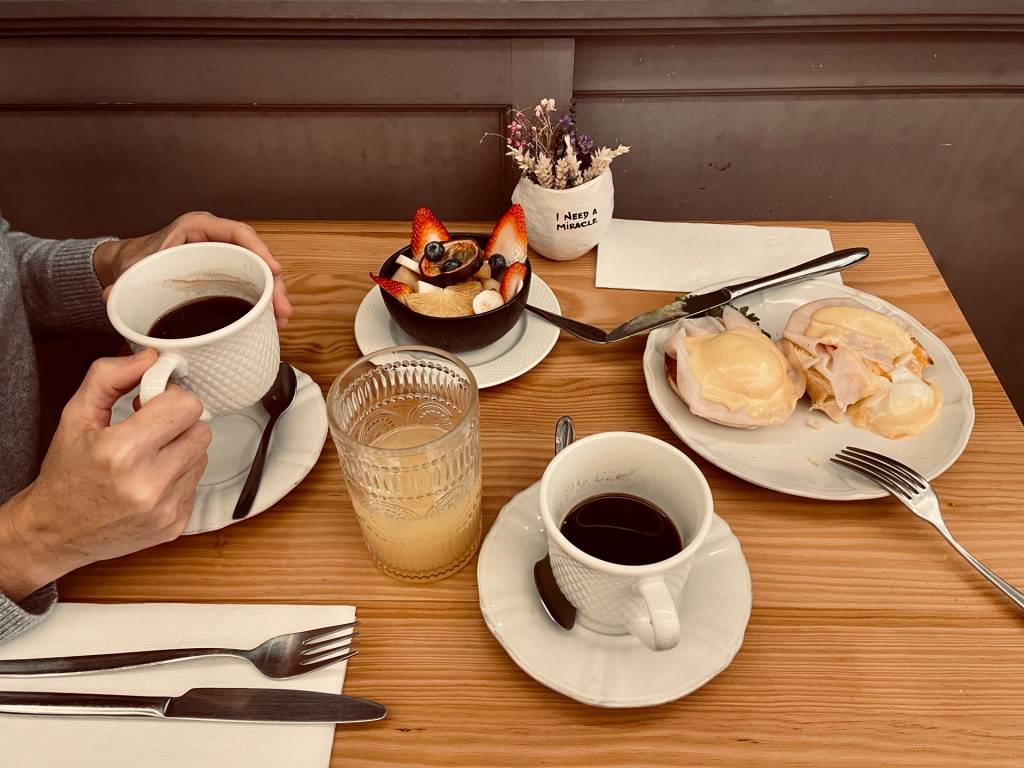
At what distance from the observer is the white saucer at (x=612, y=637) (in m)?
0.67

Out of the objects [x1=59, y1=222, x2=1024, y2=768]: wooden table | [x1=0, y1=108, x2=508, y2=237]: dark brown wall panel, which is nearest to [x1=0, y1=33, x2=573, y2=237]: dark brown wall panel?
[x1=0, y1=108, x2=508, y2=237]: dark brown wall panel

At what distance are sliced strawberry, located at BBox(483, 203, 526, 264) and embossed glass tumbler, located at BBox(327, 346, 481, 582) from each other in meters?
0.32

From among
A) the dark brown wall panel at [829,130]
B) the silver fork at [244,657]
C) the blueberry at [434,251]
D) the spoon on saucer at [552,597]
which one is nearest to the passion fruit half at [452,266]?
the blueberry at [434,251]

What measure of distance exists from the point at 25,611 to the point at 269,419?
34 centimetres

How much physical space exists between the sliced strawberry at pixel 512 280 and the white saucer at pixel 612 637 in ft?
1.19

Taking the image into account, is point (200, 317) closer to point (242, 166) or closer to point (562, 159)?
point (562, 159)

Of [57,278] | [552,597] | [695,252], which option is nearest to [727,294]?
[695,252]

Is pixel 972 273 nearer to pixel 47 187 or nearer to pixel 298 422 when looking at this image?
pixel 298 422

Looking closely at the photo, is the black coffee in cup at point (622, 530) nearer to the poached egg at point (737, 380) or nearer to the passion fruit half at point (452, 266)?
the poached egg at point (737, 380)

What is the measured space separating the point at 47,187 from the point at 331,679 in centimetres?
160

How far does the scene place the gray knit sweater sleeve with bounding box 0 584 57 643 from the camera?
71 cm

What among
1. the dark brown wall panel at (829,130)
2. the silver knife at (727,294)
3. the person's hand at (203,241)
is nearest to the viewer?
the person's hand at (203,241)

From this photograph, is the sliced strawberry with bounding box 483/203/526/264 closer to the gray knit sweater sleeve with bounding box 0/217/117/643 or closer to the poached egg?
the poached egg

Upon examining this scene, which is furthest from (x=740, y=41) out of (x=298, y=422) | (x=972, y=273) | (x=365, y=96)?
(x=298, y=422)
